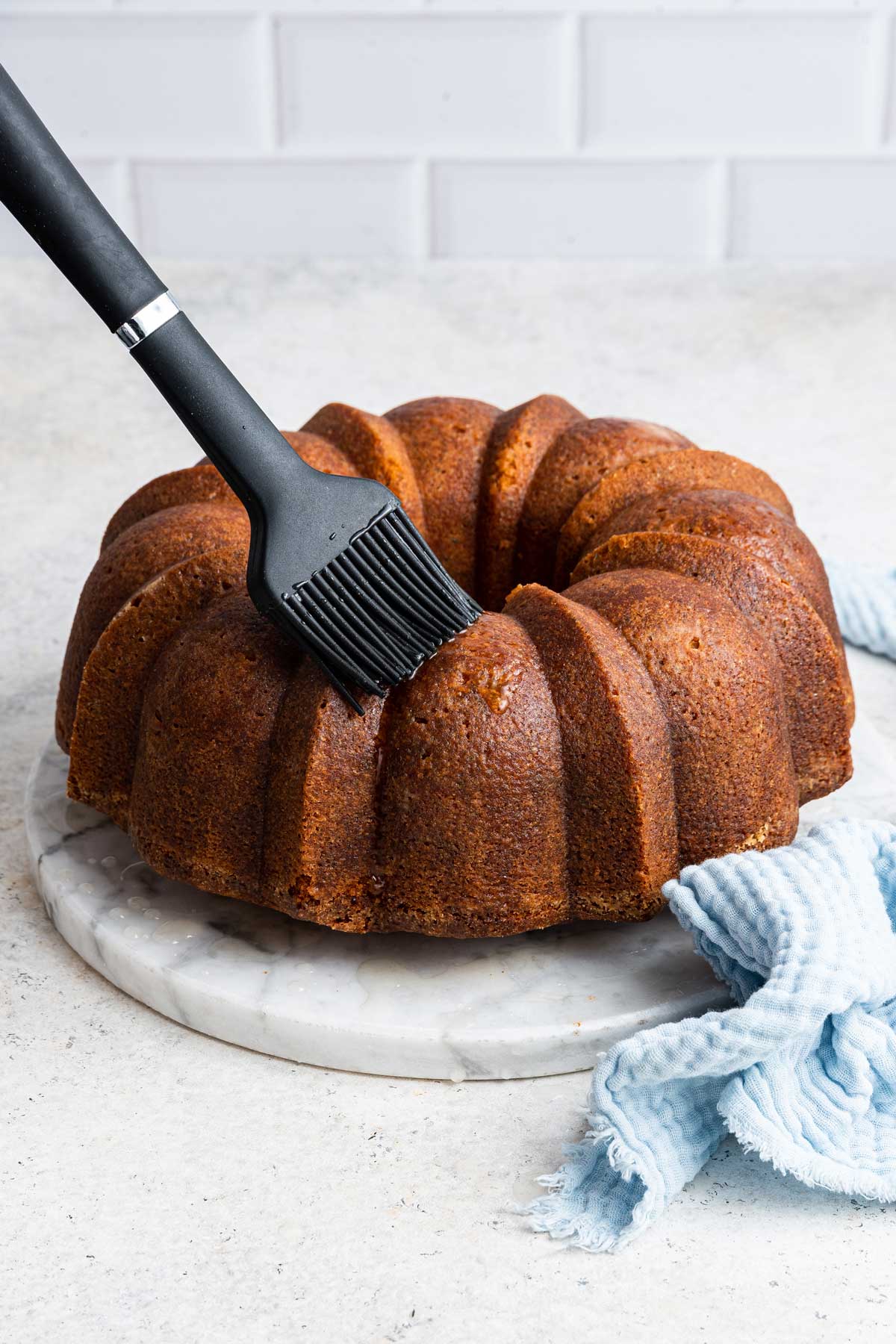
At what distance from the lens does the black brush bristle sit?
1.98m

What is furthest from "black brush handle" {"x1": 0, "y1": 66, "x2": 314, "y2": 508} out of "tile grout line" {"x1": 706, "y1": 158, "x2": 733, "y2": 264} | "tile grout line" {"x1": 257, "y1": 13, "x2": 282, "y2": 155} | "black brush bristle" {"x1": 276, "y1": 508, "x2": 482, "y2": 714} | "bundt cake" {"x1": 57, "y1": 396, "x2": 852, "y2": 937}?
"tile grout line" {"x1": 706, "y1": 158, "x2": 733, "y2": 264}

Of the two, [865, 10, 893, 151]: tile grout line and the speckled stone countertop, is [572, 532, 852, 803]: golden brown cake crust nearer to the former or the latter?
the speckled stone countertop

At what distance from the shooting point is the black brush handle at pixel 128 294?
1930mm

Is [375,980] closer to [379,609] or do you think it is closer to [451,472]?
[379,609]

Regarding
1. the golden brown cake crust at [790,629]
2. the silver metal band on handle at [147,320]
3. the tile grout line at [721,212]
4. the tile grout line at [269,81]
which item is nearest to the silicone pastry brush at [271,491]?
the silver metal band on handle at [147,320]

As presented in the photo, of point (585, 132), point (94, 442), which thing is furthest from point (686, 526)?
point (585, 132)

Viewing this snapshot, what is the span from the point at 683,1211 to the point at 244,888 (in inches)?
26.3

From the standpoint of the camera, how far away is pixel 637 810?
201cm

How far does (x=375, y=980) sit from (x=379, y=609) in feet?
1.52

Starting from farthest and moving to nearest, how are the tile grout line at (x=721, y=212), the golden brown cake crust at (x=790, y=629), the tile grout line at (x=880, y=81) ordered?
the tile grout line at (x=721, y=212) → the tile grout line at (x=880, y=81) → the golden brown cake crust at (x=790, y=629)

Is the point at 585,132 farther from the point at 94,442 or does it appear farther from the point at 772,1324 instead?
the point at 772,1324

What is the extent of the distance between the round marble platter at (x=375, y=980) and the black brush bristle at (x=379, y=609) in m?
0.35

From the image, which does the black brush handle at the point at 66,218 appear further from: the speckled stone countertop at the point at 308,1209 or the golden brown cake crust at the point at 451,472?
the speckled stone countertop at the point at 308,1209

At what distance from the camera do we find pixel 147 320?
198 cm
